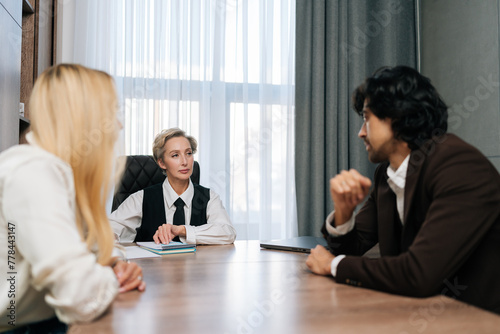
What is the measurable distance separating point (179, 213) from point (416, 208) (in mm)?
1374

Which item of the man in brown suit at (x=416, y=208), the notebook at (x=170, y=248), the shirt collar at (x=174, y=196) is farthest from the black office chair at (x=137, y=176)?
the man in brown suit at (x=416, y=208)

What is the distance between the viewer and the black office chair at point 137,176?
7.98 feet

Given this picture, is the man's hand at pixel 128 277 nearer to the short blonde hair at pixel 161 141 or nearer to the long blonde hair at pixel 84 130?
the long blonde hair at pixel 84 130

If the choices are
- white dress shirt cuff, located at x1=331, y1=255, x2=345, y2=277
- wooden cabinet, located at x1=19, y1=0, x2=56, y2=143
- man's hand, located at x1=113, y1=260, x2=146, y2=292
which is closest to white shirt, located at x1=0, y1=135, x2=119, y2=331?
man's hand, located at x1=113, y1=260, x2=146, y2=292

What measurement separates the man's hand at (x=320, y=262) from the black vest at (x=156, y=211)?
113 cm

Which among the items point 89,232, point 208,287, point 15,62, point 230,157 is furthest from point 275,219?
point 89,232

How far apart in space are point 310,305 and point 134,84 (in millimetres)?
2649

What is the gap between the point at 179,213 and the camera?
229 centimetres

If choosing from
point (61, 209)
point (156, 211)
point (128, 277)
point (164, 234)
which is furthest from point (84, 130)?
point (156, 211)

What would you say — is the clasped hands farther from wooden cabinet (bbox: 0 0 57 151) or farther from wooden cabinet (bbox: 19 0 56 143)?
wooden cabinet (bbox: 19 0 56 143)

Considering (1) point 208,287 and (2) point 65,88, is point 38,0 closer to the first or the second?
(2) point 65,88

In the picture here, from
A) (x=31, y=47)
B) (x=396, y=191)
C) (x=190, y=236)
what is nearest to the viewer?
(x=396, y=191)

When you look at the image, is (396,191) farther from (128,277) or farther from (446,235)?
(128,277)

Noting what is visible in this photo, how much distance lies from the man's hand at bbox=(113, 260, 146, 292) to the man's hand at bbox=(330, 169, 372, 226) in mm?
587
